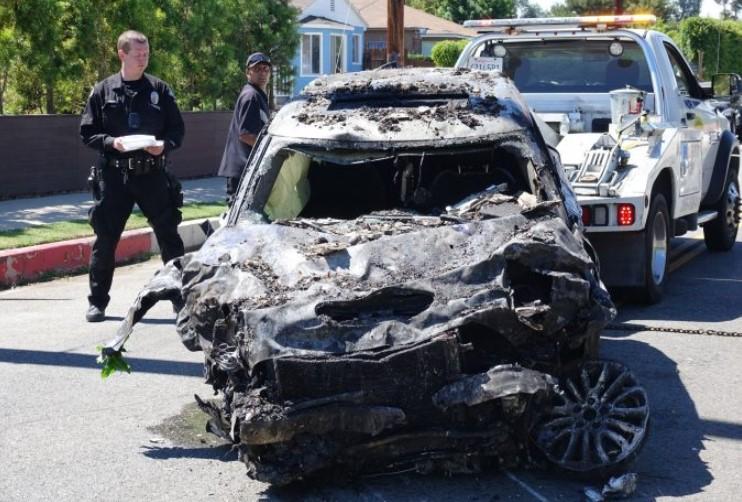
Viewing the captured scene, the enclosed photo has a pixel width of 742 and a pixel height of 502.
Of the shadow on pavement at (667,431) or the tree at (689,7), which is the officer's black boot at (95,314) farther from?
the tree at (689,7)

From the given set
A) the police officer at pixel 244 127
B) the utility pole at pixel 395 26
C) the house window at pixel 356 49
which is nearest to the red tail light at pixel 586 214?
the police officer at pixel 244 127

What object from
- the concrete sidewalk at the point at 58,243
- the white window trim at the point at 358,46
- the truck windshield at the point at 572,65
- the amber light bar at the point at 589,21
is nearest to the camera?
the amber light bar at the point at 589,21

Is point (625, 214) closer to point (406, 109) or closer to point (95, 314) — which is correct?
point (406, 109)

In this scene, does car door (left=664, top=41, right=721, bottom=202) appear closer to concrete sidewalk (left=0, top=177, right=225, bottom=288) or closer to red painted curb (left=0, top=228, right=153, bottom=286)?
concrete sidewalk (left=0, top=177, right=225, bottom=288)

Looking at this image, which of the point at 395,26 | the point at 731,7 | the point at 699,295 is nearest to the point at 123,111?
the point at 699,295

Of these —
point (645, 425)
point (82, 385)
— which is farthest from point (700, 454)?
point (82, 385)

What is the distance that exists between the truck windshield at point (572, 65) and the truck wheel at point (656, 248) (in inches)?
57.7

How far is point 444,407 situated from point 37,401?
286 cm

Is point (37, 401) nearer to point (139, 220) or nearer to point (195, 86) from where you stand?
point (139, 220)

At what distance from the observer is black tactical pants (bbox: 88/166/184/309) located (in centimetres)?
832

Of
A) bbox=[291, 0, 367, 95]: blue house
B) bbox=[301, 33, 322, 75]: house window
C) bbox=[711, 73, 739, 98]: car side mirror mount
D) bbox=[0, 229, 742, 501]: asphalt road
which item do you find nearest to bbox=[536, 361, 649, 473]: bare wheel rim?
bbox=[0, 229, 742, 501]: asphalt road

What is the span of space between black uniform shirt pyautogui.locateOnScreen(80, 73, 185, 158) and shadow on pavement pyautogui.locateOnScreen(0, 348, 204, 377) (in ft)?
5.28

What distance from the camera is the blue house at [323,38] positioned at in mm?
46312

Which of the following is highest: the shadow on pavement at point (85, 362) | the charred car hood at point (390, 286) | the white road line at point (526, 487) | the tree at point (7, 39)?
the tree at point (7, 39)
